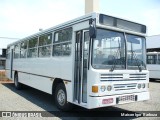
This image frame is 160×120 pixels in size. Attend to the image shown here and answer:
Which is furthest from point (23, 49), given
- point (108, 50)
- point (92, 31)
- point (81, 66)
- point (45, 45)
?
point (92, 31)

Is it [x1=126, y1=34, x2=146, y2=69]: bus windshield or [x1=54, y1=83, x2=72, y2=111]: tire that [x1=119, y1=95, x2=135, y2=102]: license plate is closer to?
[x1=126, y1=34, x2=146, y2=69]: bus windshield

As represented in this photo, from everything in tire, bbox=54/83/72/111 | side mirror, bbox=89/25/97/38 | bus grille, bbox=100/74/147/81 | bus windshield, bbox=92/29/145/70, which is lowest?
tire, bbox=54/83/72/111

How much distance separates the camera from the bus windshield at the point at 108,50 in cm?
661

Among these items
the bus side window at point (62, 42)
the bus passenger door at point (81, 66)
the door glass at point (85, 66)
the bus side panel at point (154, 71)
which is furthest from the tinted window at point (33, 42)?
the bus side panel at point (154, 71)

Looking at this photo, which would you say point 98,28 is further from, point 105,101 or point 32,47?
point 32,47

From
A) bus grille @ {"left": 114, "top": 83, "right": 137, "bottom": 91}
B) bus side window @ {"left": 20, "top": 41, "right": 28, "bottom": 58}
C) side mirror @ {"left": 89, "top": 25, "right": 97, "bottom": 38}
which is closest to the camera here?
side mirror @ {"left": 89, "top": 25, "right": 97, "bottom": 38}

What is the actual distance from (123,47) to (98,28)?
42.0 inches

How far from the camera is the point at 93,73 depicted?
21.0ft

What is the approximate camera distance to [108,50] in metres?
6.89

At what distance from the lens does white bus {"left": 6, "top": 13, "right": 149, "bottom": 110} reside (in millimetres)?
6523

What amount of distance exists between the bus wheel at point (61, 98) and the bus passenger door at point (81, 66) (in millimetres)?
721

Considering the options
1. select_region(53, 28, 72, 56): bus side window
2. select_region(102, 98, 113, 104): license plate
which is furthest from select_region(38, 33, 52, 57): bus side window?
select_region(102, 98, 113, 104): license plate

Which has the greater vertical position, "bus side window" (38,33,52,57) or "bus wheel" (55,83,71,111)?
"bus side window" (38,33,52,57)

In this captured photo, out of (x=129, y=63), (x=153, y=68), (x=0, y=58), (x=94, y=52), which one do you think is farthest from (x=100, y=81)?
(x=0, y=58)
